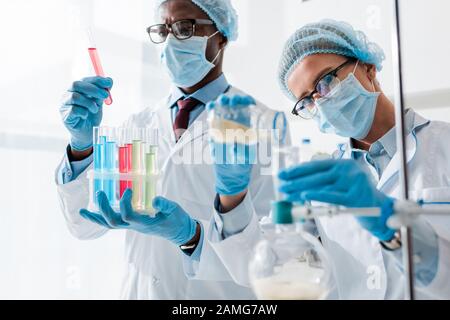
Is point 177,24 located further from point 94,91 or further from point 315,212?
point 315,212

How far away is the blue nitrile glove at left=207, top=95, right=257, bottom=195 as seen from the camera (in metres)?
0.77

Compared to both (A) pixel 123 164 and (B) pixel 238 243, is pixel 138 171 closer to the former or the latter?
(A) pixel 123 164

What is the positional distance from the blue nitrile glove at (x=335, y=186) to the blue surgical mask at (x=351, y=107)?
49cm

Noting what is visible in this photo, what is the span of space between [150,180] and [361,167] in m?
0.48

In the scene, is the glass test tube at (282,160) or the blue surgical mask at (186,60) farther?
the blue surgical mask at (186,60)

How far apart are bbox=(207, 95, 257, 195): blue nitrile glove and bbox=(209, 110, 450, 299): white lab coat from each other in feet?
0.41

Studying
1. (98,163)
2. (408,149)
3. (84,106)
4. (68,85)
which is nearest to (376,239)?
(408,149)

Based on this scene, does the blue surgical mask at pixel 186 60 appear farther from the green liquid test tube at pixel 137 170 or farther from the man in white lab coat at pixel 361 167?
the green liquid test tube at pixel 137 170

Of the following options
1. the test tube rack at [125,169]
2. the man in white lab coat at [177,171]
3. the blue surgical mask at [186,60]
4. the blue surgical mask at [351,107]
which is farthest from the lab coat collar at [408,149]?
the blue surgical mask at [186,60]

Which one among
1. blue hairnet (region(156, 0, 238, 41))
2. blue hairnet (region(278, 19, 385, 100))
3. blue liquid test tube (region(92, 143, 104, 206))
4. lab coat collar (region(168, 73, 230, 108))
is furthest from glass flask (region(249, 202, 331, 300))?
blue hairnet (region(156, 0, 238, 41))

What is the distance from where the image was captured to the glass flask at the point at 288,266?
0.75 meters

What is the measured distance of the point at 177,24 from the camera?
151 centimetres
